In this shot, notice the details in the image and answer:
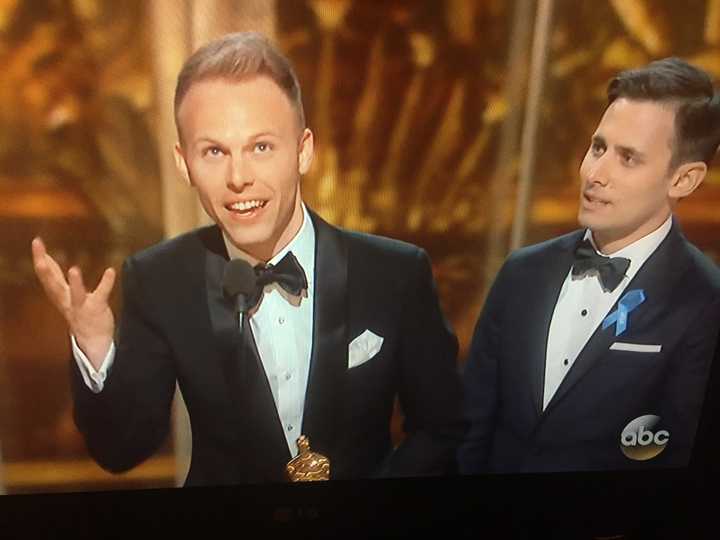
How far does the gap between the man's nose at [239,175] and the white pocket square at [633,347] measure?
0.77m

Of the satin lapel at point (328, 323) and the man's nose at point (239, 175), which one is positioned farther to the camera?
the satin lapel at point (328, 323)

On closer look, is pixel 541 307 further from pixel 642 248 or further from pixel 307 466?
pixel 307 466

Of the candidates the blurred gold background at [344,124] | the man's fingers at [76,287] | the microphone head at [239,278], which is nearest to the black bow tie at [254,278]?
the microphone head at [239,278]

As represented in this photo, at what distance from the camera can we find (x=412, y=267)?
51.6 inches

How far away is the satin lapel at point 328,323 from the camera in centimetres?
129

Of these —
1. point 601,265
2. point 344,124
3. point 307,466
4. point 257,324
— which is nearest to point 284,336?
point 257,324

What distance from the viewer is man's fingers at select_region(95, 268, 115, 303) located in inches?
48.9

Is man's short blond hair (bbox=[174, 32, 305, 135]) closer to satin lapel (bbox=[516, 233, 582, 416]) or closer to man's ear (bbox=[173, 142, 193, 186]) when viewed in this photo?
man's ear (bbox=[173, 142, 193, 186])

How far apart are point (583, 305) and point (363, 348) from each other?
434 mm

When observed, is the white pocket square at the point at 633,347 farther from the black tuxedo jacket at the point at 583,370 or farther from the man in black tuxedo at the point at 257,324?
the man in black tuxedo at the point at 257,324

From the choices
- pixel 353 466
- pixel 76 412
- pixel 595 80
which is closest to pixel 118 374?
pixel 76 412

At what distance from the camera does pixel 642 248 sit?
135cm

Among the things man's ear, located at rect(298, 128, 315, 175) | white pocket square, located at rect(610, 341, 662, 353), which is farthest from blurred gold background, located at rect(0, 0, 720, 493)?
white pocket square, located at rect(610, 341, 662, 353)

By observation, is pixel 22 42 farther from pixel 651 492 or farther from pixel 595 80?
pixel 651 492
